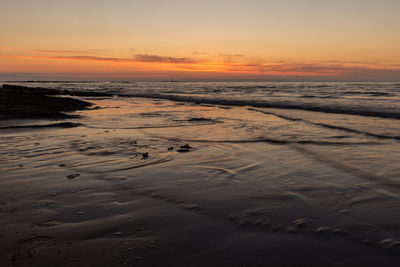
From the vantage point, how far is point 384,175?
505 centimetres

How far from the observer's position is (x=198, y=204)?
3795mm

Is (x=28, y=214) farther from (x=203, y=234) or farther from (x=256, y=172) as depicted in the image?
(x=256, y=172)

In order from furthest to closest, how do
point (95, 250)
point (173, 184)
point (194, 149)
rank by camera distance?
point (194, 149) → point (173, 184) → point (95, 250)

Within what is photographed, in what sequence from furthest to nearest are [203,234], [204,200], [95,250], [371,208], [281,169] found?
1. [281,169]
2. [204,200]
3. [371,208]
4. [203,234]
5. [95,250]

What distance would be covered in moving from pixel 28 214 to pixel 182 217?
1.78 metres

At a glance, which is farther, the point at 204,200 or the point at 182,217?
the point at 204,200

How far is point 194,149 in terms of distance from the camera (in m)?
7.10

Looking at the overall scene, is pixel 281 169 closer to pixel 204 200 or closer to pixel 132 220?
pixel 204 200

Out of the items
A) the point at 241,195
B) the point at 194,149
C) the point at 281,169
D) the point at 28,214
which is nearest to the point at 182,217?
the point at 241,195

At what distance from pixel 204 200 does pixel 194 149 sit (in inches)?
127

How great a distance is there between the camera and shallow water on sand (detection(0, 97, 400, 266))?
2.68m

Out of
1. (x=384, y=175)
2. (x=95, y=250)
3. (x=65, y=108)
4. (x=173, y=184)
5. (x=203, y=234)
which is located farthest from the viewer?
(x=65, y=108)

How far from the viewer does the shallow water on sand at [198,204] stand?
8.80 ft

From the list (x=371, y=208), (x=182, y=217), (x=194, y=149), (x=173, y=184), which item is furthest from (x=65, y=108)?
(x=371, y=208)
